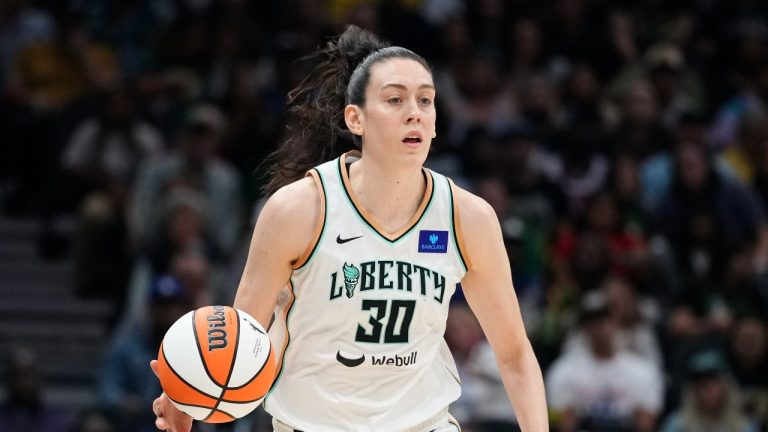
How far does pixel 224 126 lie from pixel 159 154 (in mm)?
585

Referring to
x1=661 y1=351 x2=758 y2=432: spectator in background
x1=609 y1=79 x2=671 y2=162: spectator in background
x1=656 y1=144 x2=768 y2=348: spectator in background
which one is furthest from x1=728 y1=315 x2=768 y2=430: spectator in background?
x1=609 y1=79 x2=671 y2=162: spectator in background

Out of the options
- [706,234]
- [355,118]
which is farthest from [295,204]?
[706,234]

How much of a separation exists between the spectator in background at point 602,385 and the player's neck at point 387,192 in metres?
4.19

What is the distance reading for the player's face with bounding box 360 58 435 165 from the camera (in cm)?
479

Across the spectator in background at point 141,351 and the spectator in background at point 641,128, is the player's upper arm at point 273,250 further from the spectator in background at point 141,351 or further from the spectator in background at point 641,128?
the spectator in background at point 641,128

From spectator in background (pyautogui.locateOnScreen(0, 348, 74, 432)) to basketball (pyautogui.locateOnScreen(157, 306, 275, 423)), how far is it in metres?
4.87

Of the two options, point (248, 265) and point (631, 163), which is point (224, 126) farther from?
point (248, 265)

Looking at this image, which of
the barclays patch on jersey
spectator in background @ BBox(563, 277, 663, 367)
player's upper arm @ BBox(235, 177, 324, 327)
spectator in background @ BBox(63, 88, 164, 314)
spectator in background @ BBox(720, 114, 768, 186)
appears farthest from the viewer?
spectator in background @ BBox(720, 114, 768, 186)

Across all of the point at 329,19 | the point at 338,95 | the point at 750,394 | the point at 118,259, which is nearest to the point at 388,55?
the point at 338,95

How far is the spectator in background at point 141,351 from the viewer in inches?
357

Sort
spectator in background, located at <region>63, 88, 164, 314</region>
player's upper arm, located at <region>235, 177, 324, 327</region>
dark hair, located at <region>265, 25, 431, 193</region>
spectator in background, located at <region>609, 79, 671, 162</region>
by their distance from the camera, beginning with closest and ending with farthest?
1. player's upper arm, located at <region>235, 177, 324, 327</region>
2. dark hair, located at <region>265, 25, 431, 193</region>
3. spectator in background, located at <region>63, 88, 164, 314</region>
4. spectator in background, located at <region>609, 79, 671, 162</region>

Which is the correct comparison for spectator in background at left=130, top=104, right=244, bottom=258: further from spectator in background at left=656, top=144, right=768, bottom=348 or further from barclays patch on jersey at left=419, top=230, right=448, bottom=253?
barclays patch on jersey at left=419, top=230, right=448, bottom=253

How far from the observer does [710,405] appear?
882cm

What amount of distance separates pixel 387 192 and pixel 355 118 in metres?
0.30
